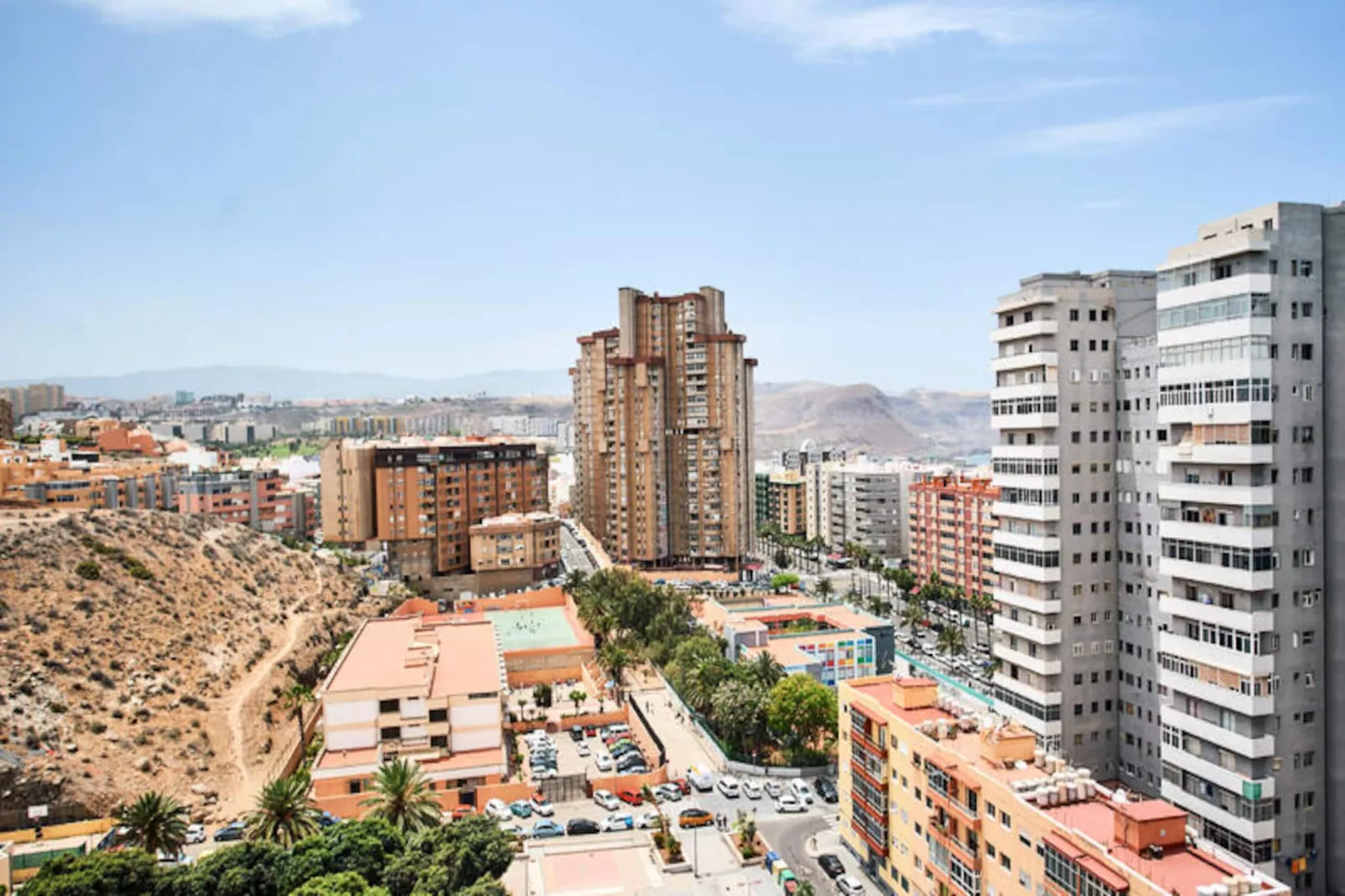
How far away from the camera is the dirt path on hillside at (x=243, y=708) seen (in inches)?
1221

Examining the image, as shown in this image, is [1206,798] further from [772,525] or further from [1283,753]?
[772,525]

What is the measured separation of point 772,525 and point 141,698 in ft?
221

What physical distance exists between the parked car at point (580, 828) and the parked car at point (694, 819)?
2.61 metres

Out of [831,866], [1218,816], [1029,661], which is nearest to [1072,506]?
[1029,661]

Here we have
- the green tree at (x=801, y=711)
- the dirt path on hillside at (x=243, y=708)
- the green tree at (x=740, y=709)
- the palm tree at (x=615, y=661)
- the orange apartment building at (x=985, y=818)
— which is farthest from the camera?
the palm tree at (x=615, y=661)

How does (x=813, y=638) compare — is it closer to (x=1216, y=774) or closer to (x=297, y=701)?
(x=297, y=701)

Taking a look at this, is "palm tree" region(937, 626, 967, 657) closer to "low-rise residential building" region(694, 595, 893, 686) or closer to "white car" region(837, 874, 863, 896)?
"low-rise residential building" region(694, 595, 893, 686)

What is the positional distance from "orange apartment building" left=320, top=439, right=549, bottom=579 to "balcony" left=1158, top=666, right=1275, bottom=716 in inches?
1781

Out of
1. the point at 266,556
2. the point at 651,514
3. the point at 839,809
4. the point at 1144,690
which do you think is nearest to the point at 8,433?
the point at 266,556

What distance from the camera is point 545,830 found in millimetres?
28156

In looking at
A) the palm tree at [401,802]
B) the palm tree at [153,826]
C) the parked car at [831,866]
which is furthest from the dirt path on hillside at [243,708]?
the parked car at [831,866]

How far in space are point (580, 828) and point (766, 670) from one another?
12.0 meters

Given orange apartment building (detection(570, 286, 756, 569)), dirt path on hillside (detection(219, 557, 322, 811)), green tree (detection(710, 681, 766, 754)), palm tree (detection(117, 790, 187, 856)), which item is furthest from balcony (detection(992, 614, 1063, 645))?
orange apartment building (detection(570, 286, 756, 569))

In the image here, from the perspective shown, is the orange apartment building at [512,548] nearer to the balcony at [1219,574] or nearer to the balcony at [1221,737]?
the balcony at [1219,574]
